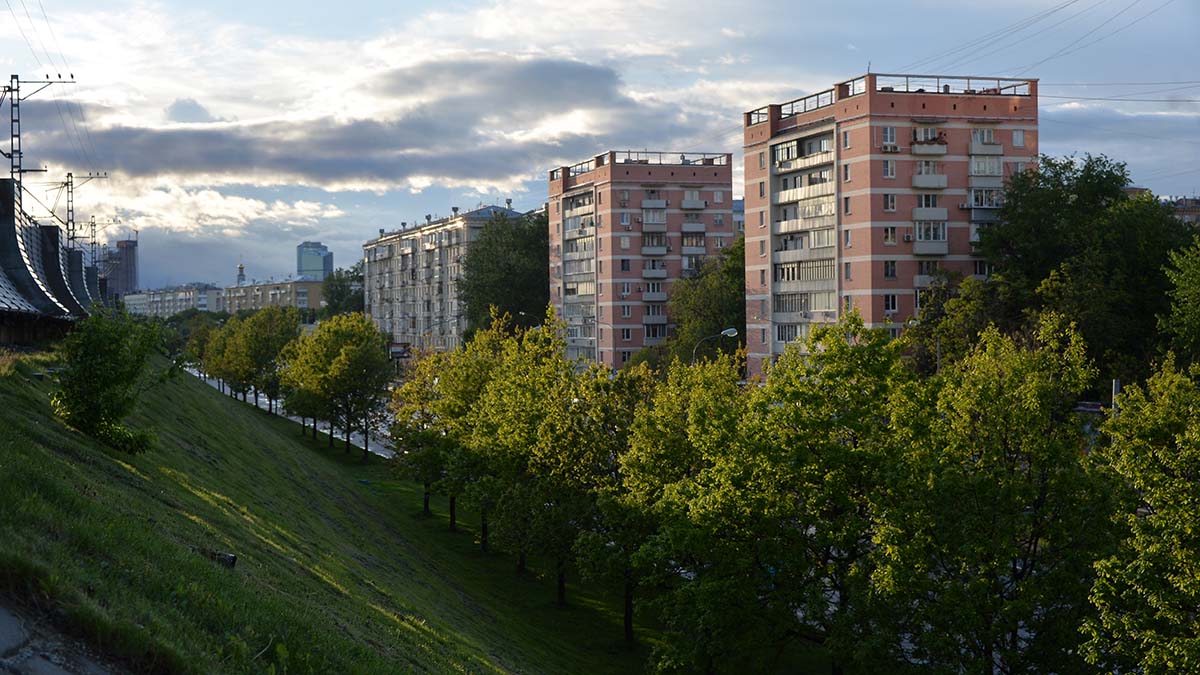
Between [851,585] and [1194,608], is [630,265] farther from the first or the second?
[1194,608]

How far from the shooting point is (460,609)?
3219 centimetres

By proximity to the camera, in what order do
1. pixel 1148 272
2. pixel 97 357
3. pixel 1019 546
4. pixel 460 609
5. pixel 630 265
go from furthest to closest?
pixel 630 265
pixel 1148 272
pixel 460 609
pixel 97 357
pixel 1019 546

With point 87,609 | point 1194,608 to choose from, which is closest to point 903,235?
point 1194,608

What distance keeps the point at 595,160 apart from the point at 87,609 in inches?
3912

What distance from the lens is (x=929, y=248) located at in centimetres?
7031

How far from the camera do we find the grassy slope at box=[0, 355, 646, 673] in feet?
38.9

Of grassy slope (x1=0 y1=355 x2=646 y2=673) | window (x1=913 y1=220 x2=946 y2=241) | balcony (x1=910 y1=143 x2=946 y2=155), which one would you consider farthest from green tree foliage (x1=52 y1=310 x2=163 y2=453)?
balcony (x1=910 y1=143 x2=946 y2=155)

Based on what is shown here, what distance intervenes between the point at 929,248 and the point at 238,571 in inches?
2398

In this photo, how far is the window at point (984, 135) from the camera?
234 ft

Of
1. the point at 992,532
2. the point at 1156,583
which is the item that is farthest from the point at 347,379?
the point at 1156,583

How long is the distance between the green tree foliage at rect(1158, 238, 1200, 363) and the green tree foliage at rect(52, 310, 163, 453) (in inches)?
1902

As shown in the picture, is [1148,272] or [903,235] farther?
[903,235]

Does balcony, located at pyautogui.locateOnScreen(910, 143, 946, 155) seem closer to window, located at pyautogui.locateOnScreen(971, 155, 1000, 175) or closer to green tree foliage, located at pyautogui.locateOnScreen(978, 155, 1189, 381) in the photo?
window, located at pyautogui.locateOnScreen(971, 155, 1000, 175)

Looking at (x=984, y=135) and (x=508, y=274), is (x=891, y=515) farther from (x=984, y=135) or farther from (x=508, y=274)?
(x=508, y=274)
